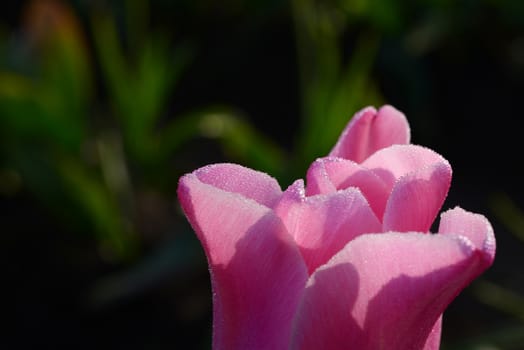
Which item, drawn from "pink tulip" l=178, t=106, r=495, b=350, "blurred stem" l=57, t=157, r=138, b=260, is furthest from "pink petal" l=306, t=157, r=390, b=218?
"blurred stem" l=57, t=157, r=138, b=260

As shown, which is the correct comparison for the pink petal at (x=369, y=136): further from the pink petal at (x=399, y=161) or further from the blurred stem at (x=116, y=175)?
the blurred stem at (x=116, y=175)

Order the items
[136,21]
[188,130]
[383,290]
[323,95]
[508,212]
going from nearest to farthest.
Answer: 1. [383,290]
2. [323,95]
3. [188,130]
4. [508,212]
5. [136,21]

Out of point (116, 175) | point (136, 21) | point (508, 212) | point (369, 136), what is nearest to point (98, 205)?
point (116, 175)

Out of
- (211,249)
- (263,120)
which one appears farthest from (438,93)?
(211,249)

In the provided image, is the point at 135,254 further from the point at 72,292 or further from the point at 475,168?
the point at 475,168

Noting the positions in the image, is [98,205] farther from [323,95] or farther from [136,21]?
[136,21]

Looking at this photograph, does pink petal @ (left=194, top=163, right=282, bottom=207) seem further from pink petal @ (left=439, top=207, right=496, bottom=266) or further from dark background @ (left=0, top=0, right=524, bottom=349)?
dark background @ (left=0, top=0, right=524, bottom=349)

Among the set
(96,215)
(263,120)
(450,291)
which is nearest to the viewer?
(450,291)

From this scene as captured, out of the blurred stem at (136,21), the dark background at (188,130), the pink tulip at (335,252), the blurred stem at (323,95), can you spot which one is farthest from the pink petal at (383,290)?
the blurred stem at (136,21)
